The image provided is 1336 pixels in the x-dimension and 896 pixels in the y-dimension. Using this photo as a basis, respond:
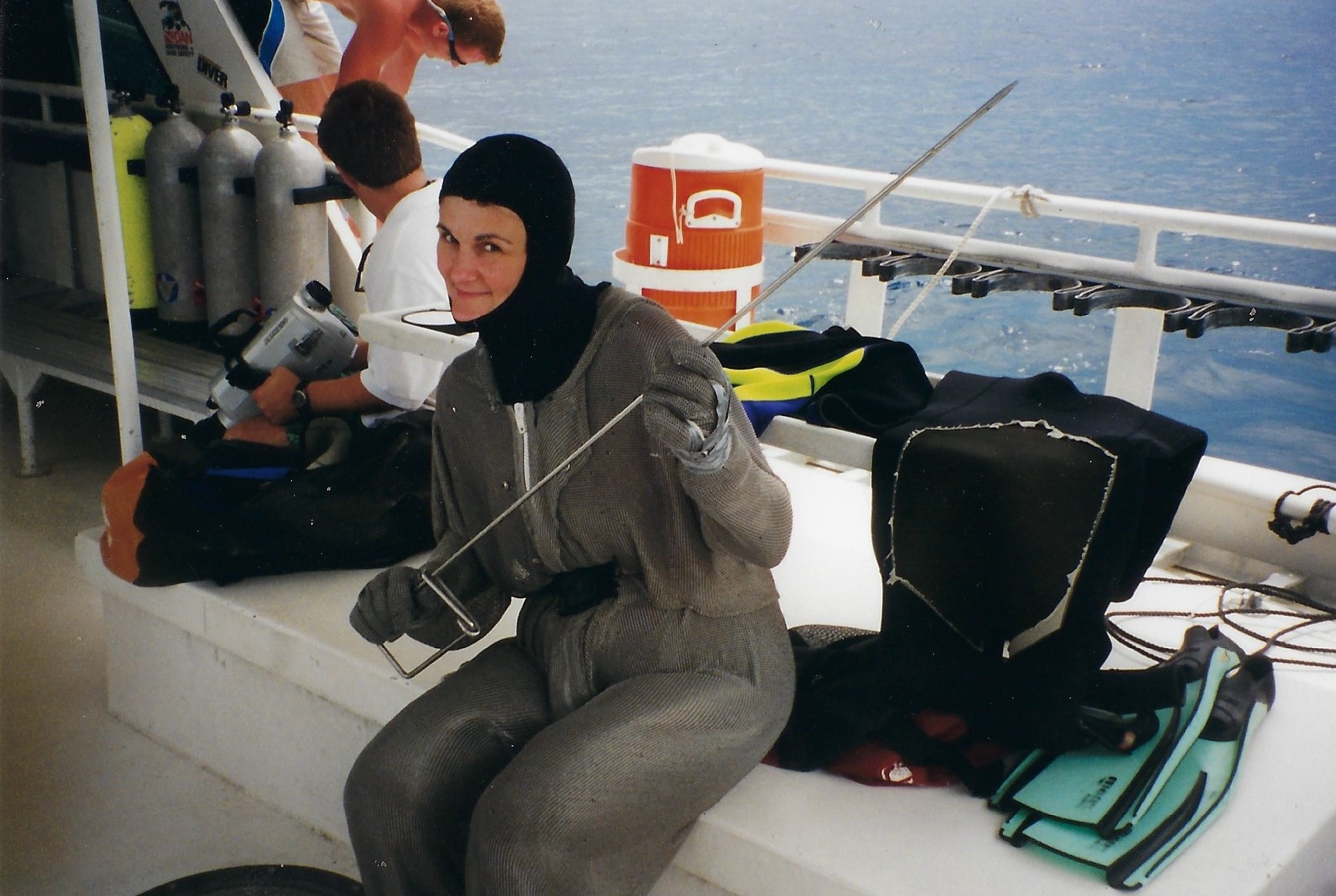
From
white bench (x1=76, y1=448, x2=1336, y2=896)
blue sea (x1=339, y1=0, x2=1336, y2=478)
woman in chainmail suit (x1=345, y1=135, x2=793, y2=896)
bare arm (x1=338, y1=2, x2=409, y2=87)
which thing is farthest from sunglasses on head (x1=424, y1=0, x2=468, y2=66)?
blue sea (x1=339, y1=0, x2=1336, y2=478)

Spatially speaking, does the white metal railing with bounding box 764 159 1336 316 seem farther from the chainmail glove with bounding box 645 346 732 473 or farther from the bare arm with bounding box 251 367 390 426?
the chainmail glove with bounding box 645 346 732 473

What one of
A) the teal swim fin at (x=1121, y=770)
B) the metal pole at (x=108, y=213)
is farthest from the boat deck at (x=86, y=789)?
the teal swim fin at (x=1121, y=770)

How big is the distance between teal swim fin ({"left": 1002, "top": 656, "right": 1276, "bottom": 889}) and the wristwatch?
159cm

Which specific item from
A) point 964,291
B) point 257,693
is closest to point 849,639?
point 257,693

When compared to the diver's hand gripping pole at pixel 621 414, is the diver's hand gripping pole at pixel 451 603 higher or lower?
lower

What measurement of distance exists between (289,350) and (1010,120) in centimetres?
1447

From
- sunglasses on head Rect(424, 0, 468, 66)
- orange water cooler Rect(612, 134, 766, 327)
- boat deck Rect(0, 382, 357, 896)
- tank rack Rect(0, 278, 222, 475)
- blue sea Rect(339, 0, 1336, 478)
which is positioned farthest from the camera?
blue sea Rect(339, 0, 1336, 478)

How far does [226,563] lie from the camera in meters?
2.09

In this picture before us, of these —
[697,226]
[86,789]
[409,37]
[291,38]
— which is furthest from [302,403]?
[409,37]

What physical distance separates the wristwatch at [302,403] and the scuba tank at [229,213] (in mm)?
1109

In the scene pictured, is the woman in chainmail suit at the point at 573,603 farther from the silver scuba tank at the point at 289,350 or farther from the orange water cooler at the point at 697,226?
the orange water cooler at the point at 697,226

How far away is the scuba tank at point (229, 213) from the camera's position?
11.2 feet

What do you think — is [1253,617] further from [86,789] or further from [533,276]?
[86,789]

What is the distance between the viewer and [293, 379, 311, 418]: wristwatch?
2389mm
